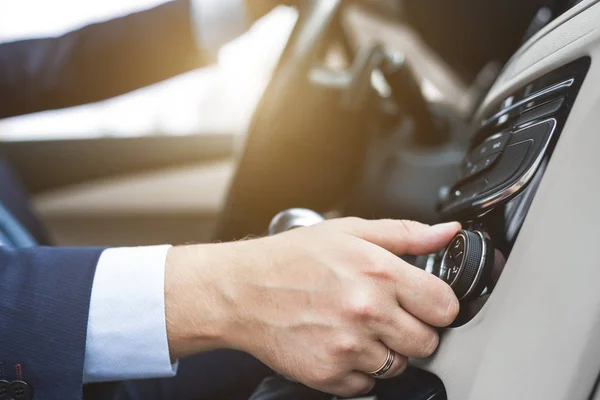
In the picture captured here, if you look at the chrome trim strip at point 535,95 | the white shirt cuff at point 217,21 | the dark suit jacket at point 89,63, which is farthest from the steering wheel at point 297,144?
the chrome trim strip at point 535,95

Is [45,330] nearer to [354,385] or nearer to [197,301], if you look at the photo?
[197,301]

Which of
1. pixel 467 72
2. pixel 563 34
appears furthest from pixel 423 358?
pixel 467 72

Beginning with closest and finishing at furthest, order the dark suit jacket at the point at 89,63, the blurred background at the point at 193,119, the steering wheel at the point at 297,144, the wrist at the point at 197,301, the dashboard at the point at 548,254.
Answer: the dashboard at the point at 548,254 < the wrist at the point at 197,301 < the steering wheel at the point at 297,144 < the dark suit jacket at the point at 89,63 < the blurred background at the point at 193,119

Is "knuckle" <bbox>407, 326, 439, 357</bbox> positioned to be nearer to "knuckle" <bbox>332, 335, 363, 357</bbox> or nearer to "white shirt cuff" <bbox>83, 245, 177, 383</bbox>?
"knuckle" <bbox>332, 335, 363, 357</bbox>

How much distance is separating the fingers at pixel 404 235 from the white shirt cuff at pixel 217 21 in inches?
28.4

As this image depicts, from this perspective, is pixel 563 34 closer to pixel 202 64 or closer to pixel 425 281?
pixel 425 281

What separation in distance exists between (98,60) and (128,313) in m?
0.74

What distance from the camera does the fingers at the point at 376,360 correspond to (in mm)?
381

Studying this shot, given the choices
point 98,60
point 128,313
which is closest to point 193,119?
point 98,60

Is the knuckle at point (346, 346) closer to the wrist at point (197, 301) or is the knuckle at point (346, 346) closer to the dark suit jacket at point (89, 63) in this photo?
the wrist at point (197, 301)

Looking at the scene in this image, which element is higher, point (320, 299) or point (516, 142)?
point (516, 142)

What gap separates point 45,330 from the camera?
16.4 inches

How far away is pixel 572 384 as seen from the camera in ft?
1.06

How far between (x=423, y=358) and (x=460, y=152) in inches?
22.5
